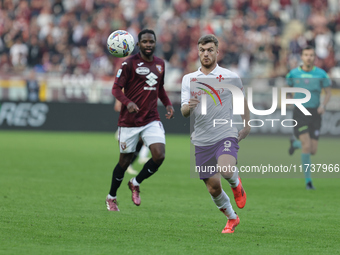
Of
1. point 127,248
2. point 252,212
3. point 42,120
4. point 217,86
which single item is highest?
point 217,86

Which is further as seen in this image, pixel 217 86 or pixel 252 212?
pixel 252 212

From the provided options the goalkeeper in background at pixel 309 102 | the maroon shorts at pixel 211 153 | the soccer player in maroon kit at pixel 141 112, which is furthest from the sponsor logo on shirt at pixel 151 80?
the goalkeeper in background at pixel 309 102

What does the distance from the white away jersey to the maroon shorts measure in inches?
2.1

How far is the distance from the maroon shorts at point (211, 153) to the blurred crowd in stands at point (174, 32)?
56.0 ft

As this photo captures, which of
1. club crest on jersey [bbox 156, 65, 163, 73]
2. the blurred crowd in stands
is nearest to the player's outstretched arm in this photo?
club crest on jersey [bbox 156, 65, 163, 73]

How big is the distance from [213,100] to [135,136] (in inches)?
73.8

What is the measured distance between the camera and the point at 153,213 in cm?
852

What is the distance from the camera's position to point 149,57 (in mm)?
8797

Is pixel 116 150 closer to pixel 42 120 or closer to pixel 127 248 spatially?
pixel 42 120

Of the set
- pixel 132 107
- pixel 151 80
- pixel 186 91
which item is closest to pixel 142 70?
pixel 151 80

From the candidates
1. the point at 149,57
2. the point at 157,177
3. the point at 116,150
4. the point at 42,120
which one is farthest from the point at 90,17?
the point at 149,57

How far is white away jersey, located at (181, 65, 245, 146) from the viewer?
Answer: 714 cm

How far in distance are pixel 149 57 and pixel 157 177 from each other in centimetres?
468

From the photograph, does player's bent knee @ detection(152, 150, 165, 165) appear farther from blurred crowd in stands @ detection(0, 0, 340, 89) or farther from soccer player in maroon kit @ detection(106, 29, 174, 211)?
blurred crowd in stands @ detection(0, 0, 340, 89)
